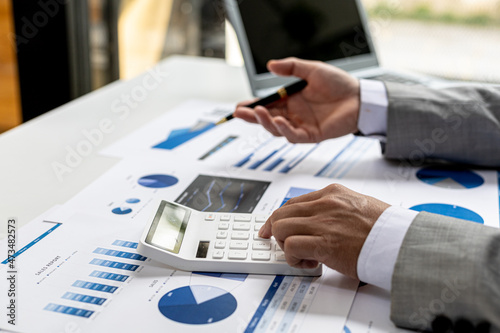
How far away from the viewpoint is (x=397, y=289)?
65 centimetres

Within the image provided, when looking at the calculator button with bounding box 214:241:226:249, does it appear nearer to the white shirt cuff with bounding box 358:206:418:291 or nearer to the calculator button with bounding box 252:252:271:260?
the calculator button with bounding box 252:252:271:260

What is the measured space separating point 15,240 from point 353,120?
0.69 metres

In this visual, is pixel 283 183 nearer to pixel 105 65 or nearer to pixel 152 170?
pixel 152 170

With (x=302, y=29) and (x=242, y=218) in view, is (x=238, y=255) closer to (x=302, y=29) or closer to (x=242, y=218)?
(x=242, y=218)

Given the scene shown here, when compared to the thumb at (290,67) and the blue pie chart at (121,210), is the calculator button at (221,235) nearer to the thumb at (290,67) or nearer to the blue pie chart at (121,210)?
the blue pie chart at (121,210)

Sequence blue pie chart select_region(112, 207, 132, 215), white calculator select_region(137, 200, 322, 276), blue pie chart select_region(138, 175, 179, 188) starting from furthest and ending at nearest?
1. blue pie chart select_region(138, 175, 179, 188)
2. blue pie chart select_region(112, 207, 132, 215)
3. white calculator select_region(137, 200, 322, 276)

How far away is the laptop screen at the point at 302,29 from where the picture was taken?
4.50 feet

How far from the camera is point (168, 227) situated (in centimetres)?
78

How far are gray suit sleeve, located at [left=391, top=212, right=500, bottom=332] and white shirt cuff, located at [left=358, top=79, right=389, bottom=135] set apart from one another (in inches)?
18.6

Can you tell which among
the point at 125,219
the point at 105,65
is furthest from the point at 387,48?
the point at 125,219

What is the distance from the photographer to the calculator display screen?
0.74m

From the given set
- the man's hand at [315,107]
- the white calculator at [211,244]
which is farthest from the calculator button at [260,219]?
the man's hand at [315,107]
